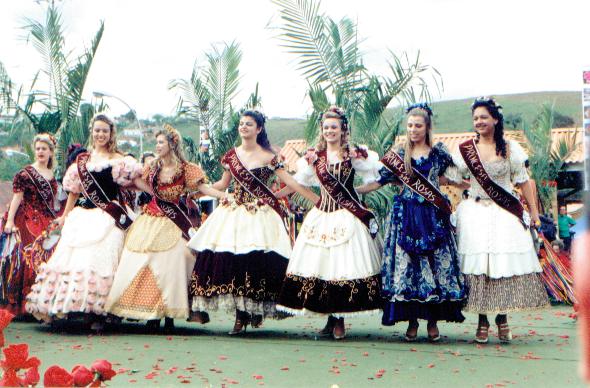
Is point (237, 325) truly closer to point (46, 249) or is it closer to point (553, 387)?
point (46, 249)

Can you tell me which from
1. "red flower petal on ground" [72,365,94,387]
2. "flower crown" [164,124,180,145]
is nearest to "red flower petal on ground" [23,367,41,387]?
"red flower petal on ground" [72,365,94,387]

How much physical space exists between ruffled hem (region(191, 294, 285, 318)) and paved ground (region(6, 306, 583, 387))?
0.20 meters

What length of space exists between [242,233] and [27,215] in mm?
2498

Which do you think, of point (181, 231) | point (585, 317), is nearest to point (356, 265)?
point (181, 231)

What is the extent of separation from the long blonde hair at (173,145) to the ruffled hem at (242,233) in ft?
1.97

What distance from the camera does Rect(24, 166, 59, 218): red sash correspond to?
7578 millimetres

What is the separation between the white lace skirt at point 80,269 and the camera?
642 cm

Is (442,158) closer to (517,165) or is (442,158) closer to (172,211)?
(517,165)

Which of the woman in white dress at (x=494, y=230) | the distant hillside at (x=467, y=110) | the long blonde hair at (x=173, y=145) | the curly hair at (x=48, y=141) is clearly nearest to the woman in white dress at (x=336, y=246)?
the woman in white dress at (x=494, y=230)

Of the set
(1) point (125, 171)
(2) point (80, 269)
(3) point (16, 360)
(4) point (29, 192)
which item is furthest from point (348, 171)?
(3) point (16, 360)

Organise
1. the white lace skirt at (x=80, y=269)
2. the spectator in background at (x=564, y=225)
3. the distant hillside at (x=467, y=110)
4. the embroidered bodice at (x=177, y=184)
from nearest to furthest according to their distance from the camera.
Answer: the white lace skirt at (x=80, y=269) → the embroidered bodice at (x=177, y=184) → the spectator in background at (x=564, y=225) → the distant hillside at (x=467, y=110)

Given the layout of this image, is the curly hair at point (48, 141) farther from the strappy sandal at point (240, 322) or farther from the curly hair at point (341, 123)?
the curly hair at point (341, 123)

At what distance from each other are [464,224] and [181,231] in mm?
2302

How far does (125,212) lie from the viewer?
690 centimetres
